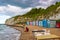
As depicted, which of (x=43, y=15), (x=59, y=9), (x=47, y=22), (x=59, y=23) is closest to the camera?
(x=59, y=23)

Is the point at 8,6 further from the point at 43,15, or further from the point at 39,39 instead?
the point at 39,39

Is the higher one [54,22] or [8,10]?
[8,10]

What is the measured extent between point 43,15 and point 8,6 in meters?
8.58

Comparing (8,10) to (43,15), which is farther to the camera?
(43,15)

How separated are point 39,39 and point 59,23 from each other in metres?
11.4

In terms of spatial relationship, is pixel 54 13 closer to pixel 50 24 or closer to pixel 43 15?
pixel 43 15

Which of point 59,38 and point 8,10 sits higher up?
point 8,10

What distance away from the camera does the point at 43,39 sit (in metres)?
3.40

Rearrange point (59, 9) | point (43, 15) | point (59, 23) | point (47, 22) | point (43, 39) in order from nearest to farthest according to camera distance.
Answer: point (43, 39)
point (59, 23)
point (47, 22)
point (59, 9)
point (43, 15)

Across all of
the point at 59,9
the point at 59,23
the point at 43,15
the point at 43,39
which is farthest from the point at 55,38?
the point at 43,15

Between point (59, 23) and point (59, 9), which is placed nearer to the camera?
point (59, 23)

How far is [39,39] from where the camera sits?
3418 millimetres

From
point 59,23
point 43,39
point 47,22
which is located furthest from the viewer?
point 47,22

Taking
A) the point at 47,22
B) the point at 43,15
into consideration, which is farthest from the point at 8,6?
the point at 43,15
